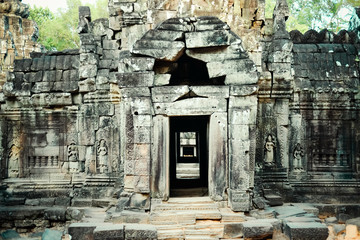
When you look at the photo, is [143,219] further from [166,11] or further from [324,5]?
[324,5]

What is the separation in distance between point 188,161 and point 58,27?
12.7 m

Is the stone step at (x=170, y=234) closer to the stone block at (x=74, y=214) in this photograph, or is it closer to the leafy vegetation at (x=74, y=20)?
the stone block at (x=74, y=214)

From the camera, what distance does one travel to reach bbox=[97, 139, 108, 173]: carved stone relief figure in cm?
892

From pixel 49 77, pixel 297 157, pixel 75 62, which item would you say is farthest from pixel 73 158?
pixel 297 157

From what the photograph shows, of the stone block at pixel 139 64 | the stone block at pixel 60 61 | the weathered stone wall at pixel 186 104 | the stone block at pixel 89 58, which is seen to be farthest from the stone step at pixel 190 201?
the stone block at pixel 60 61

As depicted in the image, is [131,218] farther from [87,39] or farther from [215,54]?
[87,39]

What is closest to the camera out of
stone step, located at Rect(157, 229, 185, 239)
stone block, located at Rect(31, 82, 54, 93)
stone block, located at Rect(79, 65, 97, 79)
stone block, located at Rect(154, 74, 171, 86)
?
stone step, located at Rect(157, 229, 185, 239)

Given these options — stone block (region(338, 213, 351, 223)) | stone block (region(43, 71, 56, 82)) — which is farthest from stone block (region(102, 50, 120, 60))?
stone block (region(338, 213, 351, 223))

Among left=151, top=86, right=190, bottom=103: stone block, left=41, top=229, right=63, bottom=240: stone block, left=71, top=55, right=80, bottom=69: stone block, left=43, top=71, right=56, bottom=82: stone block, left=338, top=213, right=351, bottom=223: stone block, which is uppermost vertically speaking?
left=71, top=55, right=80, bottom=69: stone block

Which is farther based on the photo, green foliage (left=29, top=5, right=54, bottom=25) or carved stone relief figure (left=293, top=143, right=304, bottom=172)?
green foliage (left=29, top=5, right=54, bottom=25)

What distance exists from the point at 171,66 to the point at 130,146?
5.28 ft

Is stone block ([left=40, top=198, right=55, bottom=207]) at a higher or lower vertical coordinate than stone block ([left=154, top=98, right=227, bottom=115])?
lower

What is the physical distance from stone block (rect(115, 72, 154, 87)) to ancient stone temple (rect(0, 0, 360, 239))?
2cm

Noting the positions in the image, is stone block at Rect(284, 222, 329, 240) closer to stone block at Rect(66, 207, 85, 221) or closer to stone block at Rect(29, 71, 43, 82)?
stone block at Rect(66, 207, 85, 221)
